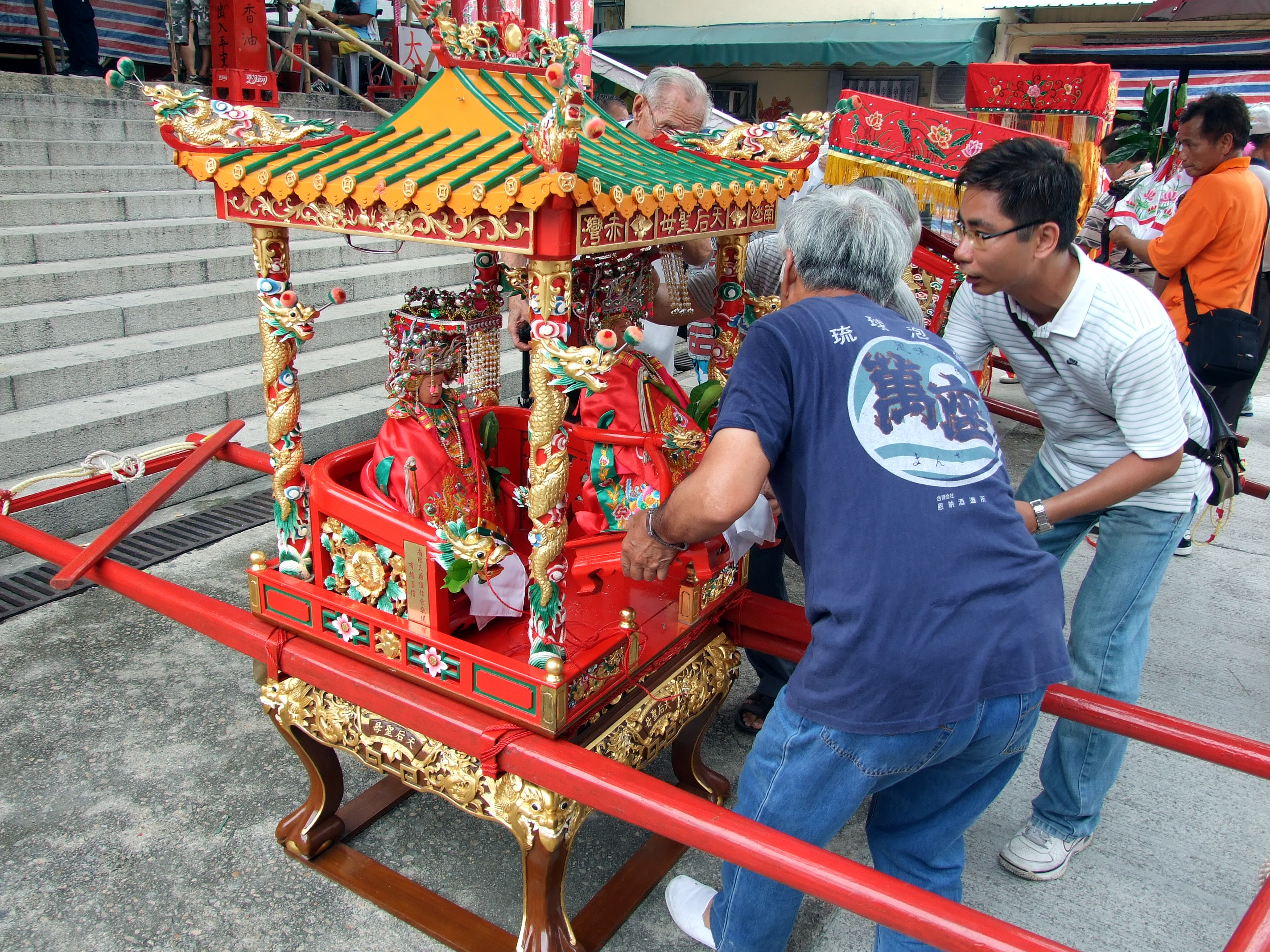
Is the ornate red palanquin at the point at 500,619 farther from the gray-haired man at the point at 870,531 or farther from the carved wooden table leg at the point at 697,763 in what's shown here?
the gray-haired man at the point at 870,531

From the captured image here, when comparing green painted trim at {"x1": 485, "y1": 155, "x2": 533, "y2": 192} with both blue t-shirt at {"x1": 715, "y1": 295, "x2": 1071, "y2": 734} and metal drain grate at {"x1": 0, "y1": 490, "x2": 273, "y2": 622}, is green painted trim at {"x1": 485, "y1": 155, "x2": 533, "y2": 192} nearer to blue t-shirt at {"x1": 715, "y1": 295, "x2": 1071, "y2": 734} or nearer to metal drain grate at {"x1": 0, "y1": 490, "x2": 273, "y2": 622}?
blue t-shirt at {"x1": 715, "y1": 295, "x2": 1071, "y2": 734}

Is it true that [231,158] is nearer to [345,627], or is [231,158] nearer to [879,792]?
[345,627]

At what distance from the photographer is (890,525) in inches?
56.2

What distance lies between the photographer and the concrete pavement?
2.10 meters

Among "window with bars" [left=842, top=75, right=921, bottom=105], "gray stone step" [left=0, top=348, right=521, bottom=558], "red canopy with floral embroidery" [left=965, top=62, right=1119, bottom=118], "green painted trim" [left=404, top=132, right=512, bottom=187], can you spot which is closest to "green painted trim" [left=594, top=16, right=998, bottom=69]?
"window with bars" [left=842, top=75, right=921, bottom=105]

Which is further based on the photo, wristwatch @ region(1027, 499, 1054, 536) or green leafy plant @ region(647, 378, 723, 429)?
green leafy plant @ region(647, 378, 723, 429)

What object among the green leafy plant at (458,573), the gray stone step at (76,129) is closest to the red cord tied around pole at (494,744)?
the green leafy plant at (458,573)

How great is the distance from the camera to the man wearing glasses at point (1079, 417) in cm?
192

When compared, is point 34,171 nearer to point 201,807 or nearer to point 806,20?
point 201,807

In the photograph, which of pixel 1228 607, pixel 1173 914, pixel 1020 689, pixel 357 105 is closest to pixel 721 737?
pixel 1173 914

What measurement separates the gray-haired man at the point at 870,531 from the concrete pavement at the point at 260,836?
10 centimetres

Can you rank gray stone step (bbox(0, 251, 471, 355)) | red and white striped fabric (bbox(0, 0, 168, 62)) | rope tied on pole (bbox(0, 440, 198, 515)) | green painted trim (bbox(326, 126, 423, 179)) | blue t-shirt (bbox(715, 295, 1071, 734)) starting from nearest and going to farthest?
blue t-shirt (bbox(715, 295, 1071, 734)) → green painted trim (bbox(326, 126, 423, 179)) → rope tied on pole (bbox(0, 440, 198, 515)) → gray stone step (bbox(0, 251, 471, 355)) → red and white striped fabric (bbox(0, 0, 168, 62))

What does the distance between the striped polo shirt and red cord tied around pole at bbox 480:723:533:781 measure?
1465mm

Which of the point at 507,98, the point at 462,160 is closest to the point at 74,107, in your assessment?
the point at 507,98
